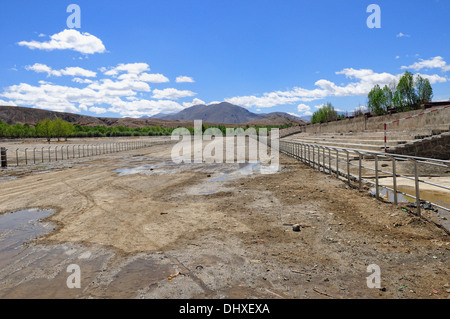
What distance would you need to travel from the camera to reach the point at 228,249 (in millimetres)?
5059

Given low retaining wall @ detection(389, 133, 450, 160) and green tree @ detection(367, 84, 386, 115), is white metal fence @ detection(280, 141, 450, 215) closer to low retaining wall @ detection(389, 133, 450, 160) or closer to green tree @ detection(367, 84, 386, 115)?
low retaining wall @ detection(389, 133, 450, 160)

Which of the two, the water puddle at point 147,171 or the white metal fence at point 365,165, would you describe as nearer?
the white metal fence at point 365,165

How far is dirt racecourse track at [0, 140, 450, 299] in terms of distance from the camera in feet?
12.3

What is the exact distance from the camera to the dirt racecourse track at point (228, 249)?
373cm

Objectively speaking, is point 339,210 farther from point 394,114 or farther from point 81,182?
point 394,114

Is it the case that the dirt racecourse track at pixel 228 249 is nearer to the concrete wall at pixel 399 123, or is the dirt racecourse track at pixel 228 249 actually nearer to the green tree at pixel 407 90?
the concrete wall at pixel 399 123

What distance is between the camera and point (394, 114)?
88.7ft

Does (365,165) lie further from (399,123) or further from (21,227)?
(21,227)

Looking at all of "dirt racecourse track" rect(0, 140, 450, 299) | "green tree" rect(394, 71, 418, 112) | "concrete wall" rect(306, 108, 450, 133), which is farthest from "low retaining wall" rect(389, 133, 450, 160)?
"green tree" rect(394, 71, 418, 112)

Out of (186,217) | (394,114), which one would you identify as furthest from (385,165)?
(394,114)

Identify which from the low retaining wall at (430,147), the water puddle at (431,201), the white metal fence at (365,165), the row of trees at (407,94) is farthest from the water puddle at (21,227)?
the row of trees at (407,94)

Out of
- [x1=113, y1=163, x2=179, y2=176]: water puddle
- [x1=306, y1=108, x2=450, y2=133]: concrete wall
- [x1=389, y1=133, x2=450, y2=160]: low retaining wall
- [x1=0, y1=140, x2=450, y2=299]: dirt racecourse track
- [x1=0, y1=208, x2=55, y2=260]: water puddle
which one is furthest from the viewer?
[x1=306, y1=108, x2=450, y2=133]: concrete wall

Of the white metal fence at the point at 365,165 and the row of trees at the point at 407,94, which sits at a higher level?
the row of trees at the point at 407,94
